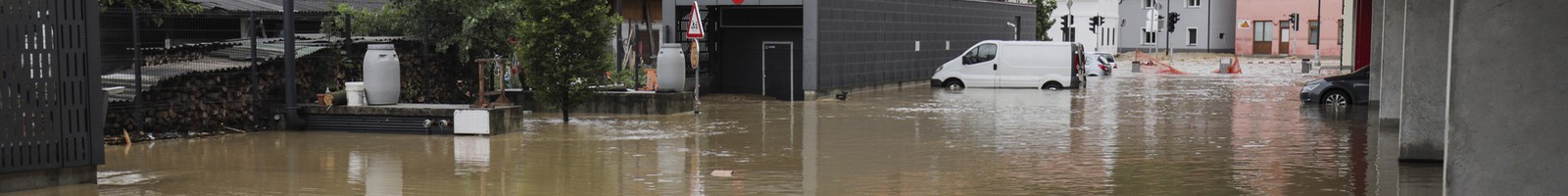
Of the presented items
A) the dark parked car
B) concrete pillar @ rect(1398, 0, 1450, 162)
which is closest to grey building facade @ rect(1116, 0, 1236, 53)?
the dark parked car

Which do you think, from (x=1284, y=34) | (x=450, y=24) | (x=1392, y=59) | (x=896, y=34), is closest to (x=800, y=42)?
(x=896, y=34)

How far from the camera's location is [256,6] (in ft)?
88.0

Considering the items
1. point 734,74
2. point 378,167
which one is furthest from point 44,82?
point 734,74

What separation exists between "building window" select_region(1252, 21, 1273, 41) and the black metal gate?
68923 millimetres

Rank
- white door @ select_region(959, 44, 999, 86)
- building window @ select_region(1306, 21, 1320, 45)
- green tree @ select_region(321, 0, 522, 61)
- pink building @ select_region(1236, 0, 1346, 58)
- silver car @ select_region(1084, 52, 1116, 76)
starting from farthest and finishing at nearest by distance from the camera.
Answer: building window @ select_region(1306, 21, 1320, 45), pink building @ select_region(1236, 0, 1346, 58), silver car @ select_region(1084, 52, 1116, 76), white door @ select_region(959, 44, 999, 86), green tree @ select_region(321, 0, 522, 61)

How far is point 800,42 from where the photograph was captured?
30.7m

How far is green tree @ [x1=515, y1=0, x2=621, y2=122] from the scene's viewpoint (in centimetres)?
2159

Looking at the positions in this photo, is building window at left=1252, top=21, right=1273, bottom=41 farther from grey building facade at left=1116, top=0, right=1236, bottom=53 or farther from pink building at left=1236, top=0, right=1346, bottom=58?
grey building facade at left=1116, top=0, right=1236, bottom=53

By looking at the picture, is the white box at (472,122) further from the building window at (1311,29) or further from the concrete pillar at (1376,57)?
the building window at (1311,29)

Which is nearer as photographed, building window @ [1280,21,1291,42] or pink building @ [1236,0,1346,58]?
pink building @ [1236,0,1346,58]

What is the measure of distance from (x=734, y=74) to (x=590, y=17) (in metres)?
9.94

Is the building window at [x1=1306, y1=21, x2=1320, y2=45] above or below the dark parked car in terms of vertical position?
above

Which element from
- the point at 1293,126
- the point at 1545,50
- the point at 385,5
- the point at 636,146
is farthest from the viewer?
the point at 385,5

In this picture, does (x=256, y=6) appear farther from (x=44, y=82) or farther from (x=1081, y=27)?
(x=1081, y=27)
